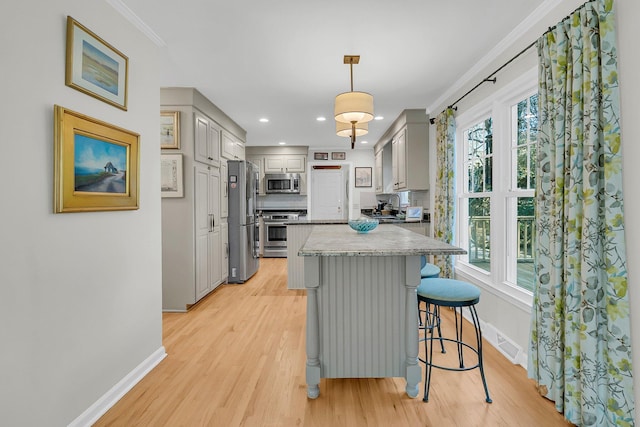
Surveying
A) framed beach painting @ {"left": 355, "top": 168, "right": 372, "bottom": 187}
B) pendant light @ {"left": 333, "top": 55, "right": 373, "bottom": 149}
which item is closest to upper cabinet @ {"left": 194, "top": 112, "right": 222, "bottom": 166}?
pendant light @ {"left": 333, "top": 55, "right": 373, "bottom": 149}

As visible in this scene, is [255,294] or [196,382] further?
[255,294]

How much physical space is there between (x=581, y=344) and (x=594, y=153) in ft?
3.13

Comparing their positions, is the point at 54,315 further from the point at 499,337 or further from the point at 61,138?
the point at 499,337

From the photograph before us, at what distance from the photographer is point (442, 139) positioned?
3.67 m

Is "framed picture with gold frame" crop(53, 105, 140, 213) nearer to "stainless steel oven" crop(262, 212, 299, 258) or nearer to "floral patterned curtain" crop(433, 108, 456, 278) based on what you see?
"floral patterned curtain" crop(433, 108, 456, 278)

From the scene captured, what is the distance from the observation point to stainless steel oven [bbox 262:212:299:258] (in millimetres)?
6676

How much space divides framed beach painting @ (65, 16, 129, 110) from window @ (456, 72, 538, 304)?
9.04 feet

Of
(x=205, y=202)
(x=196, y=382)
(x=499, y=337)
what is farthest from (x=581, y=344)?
(x=205, y=202)

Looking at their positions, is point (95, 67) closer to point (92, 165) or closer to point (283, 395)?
point (92, 165)

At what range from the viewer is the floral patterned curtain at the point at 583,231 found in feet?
4.91

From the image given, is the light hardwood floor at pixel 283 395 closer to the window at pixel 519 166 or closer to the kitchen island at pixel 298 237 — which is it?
the window at pixel 519 166

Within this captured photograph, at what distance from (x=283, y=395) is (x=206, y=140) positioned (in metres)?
3.08

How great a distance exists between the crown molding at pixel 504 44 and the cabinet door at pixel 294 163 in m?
3.64

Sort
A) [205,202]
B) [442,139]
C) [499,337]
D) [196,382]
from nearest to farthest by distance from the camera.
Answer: [196,382], [499,337], [442,139], [205,202]
